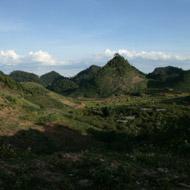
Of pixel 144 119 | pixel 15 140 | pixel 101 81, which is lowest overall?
pixel 144 119

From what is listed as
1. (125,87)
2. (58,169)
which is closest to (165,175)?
(58,169)

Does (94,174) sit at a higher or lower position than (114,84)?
lower

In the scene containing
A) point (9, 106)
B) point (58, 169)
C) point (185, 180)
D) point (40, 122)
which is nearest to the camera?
point (185, 180)

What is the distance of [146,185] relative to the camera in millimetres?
6348

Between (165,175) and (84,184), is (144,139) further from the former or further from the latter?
(84,184)

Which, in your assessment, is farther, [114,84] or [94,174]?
[114,84]

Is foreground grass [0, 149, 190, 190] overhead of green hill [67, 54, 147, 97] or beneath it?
beneath

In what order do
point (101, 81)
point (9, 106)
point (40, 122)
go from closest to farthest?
point (40, 122)
point (9, 106)
point (101, 81)

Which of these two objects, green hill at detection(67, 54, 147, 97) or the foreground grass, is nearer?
the foreground grass

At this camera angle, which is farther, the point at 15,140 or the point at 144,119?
the point at 144,119

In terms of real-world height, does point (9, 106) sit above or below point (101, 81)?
below

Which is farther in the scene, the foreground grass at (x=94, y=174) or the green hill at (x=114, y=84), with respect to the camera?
the green hill at (x=114, y=84)

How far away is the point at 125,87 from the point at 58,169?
175 meters

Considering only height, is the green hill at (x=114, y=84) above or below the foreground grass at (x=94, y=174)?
above
